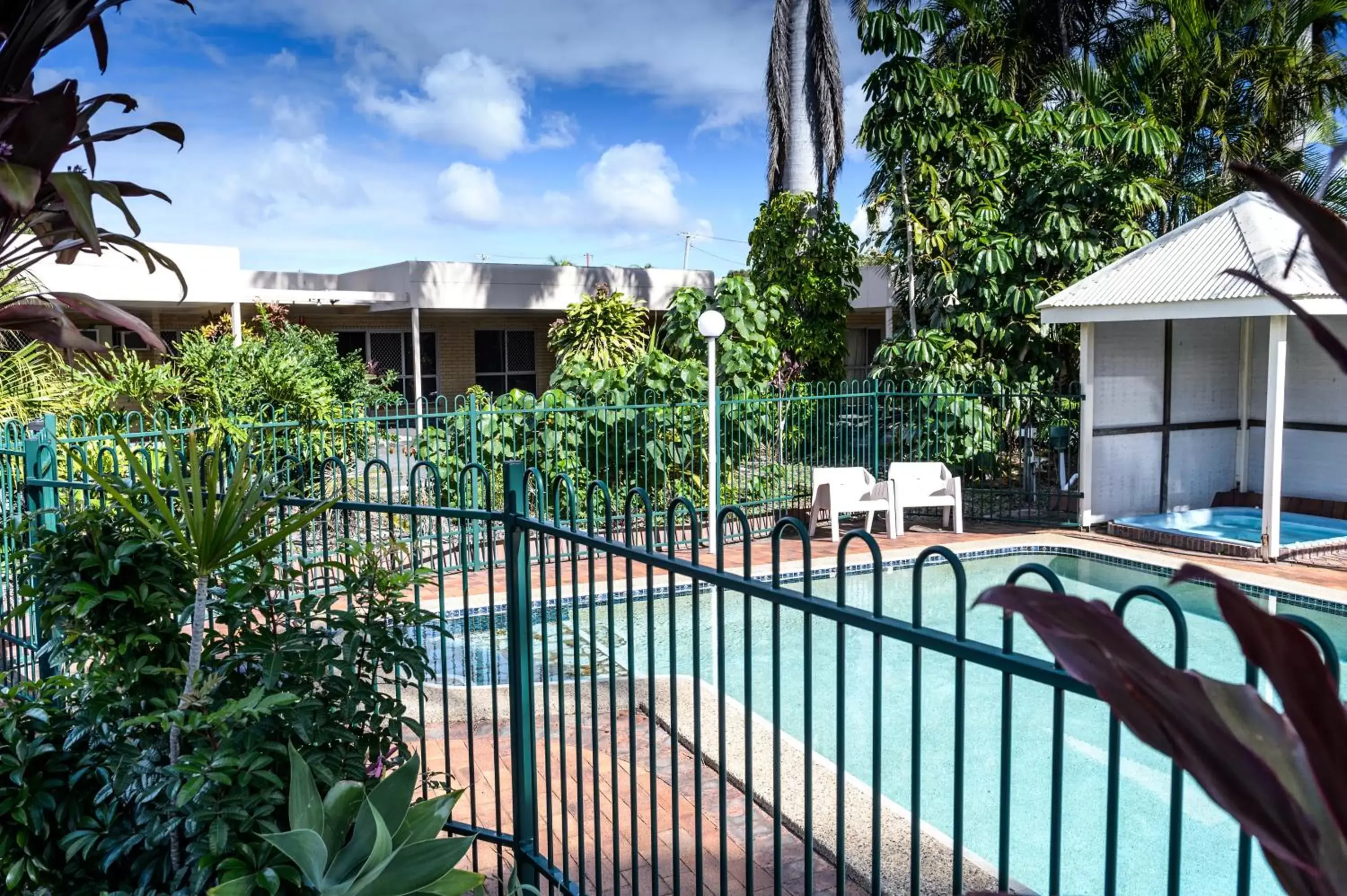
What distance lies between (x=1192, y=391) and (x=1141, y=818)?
28.1ft

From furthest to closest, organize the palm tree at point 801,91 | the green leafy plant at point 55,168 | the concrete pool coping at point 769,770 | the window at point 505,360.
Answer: the window at point 505,360, the palm tree at point 801,91, the concrete pool coping at point 769,770, the green leafy plant at point 55,168

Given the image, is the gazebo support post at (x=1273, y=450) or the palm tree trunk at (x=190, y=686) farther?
the gazebo support post at (x=1273, y=450)

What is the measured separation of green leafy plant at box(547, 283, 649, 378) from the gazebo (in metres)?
5.29

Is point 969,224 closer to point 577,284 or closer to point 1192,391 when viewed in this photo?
point 1192,391

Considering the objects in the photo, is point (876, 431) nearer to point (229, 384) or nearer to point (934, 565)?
point (934, 565)

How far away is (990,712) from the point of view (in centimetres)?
641

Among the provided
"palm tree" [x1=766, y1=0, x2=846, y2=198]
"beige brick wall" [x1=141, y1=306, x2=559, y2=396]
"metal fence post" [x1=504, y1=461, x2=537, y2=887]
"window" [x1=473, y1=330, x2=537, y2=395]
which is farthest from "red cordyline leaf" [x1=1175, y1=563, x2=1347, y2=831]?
"window" [x1=473, y1=330, x2=537, y2=395]

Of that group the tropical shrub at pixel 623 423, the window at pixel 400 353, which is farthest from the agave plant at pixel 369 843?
the window at pixel 400 353

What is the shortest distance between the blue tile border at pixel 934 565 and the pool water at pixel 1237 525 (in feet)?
3.15

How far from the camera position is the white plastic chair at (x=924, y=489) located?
11094mm

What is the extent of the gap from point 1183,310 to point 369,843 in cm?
992

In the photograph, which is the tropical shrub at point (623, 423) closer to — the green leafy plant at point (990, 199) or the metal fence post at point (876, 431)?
the metal fence post at point (876, 431)

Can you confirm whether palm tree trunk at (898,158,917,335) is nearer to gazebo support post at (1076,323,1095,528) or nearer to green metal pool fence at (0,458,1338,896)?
gazebo support post at (1076,323,1095,528)

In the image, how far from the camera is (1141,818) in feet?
16.5
